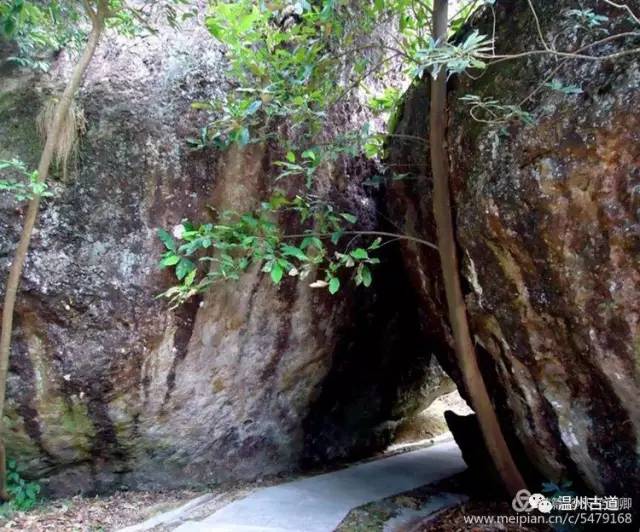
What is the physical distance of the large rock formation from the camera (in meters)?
3.07

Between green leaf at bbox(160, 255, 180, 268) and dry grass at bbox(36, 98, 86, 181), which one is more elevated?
dry grass at bbox(36, 98, 86, 181)

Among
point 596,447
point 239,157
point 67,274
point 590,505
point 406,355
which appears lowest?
point 590,505

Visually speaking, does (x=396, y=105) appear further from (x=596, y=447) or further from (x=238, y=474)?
(x=238, y=474)

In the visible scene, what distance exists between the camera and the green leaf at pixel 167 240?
14.2ft

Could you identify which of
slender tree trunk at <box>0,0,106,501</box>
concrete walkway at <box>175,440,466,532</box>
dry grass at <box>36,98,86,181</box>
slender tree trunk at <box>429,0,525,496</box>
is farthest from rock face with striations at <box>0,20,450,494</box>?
slender tree trunk at <box>429,0,525,496</box>

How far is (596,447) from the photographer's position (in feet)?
11.8

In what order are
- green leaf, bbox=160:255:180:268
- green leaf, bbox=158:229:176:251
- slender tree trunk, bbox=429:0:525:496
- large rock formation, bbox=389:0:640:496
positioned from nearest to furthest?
large rock formation, bbox=389:0:640:496 → slender tree trunk, bbox=429:0:525:496 → green leaf, bbox=160:255:180:268 → green leaf, bbox=158:229:176:251

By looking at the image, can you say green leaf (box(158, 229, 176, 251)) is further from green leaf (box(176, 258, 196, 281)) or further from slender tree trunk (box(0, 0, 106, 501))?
slender tree trunk (box(0, 0, 106, 501))

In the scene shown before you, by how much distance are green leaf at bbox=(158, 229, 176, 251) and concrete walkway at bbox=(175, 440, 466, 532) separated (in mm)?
2189

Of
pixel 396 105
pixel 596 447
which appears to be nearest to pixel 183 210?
pixel 396 105

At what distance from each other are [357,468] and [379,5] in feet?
15.1

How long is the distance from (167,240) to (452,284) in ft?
7.75

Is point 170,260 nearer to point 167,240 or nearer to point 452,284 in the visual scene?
point 167,240

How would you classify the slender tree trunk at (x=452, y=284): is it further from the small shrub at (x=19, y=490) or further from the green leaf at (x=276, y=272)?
the small shrub at (x=19, y=490)
